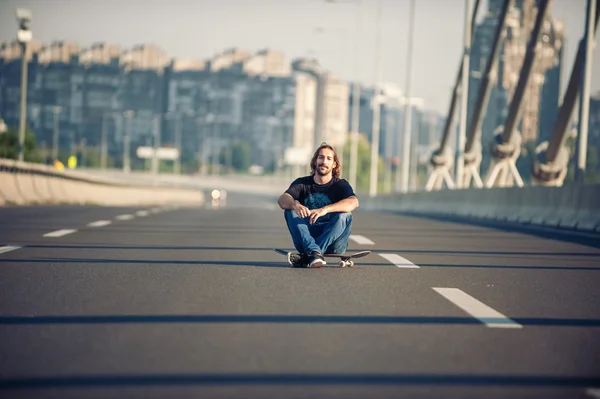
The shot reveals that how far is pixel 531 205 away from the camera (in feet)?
91.1

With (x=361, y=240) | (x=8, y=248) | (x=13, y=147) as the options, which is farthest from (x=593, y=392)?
(x=13, y=147)

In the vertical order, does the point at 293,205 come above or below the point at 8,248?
above

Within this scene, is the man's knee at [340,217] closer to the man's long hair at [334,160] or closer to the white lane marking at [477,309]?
the man's long hair at [334,160]

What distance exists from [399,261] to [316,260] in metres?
1.66

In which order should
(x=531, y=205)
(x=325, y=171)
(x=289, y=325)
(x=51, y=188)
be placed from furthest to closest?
1. (x=51, y=188)
2. (x=531, y=205)
3. (x=325, y=171)
4. (x=289, y=325)

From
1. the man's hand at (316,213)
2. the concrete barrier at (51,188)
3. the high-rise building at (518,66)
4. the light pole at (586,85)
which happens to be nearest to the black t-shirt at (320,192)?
the man's hand at (316,213)

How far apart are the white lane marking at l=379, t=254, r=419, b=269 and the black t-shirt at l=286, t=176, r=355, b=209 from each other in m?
0.94

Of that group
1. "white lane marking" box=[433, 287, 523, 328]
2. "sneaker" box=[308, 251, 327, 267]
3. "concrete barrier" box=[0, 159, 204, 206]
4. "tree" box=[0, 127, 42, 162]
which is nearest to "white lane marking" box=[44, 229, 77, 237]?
"sneaker" box=[308, 251, 327, 267]

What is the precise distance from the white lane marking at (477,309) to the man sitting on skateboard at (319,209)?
220cm

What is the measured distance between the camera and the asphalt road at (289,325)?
5.85 meters

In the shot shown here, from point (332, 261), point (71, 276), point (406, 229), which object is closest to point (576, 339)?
point (71, 276)

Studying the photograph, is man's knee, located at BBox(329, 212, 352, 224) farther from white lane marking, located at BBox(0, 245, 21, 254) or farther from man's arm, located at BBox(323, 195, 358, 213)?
white lane marking, located at BBox(0, 245, 21, 254)

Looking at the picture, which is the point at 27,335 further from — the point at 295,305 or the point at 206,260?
the point at 206,260

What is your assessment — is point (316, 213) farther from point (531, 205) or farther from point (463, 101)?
point (463, 101)
